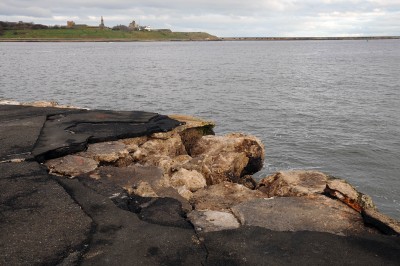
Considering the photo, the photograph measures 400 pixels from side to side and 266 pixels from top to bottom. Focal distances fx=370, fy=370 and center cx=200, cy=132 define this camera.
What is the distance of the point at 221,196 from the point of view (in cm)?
735

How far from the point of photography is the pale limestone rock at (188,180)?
8.03 m

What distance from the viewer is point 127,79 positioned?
4556 centimetres

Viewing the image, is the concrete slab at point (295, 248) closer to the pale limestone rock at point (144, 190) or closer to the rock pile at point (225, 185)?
the rock pile at point (225, 185)

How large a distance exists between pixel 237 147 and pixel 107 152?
12.9 feet

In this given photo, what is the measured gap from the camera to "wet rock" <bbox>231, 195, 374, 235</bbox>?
5797 millimetres

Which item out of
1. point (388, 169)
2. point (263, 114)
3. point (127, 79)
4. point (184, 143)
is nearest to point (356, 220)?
point (184, 143)

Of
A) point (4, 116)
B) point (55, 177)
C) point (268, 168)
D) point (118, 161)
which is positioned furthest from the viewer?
point (268, 168)

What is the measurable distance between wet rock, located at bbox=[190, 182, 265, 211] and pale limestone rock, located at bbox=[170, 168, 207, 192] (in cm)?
29

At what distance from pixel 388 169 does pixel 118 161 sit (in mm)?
12508

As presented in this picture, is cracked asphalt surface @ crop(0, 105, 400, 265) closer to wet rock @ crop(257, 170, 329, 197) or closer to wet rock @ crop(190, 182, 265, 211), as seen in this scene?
wet rock @ crop(190, 182, 265, 211)

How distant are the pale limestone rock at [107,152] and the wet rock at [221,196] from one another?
248cm

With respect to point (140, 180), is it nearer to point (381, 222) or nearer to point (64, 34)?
point (381, 222)

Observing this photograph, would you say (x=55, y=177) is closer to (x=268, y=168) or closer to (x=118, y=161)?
(x=118, y=161)

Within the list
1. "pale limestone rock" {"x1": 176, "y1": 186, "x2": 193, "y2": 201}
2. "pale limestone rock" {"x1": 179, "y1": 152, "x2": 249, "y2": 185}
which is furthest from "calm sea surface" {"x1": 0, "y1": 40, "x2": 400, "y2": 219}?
"pale limestone rock" {"x1": 176, "y1": 186, "x2": 193, "y2": 201}
